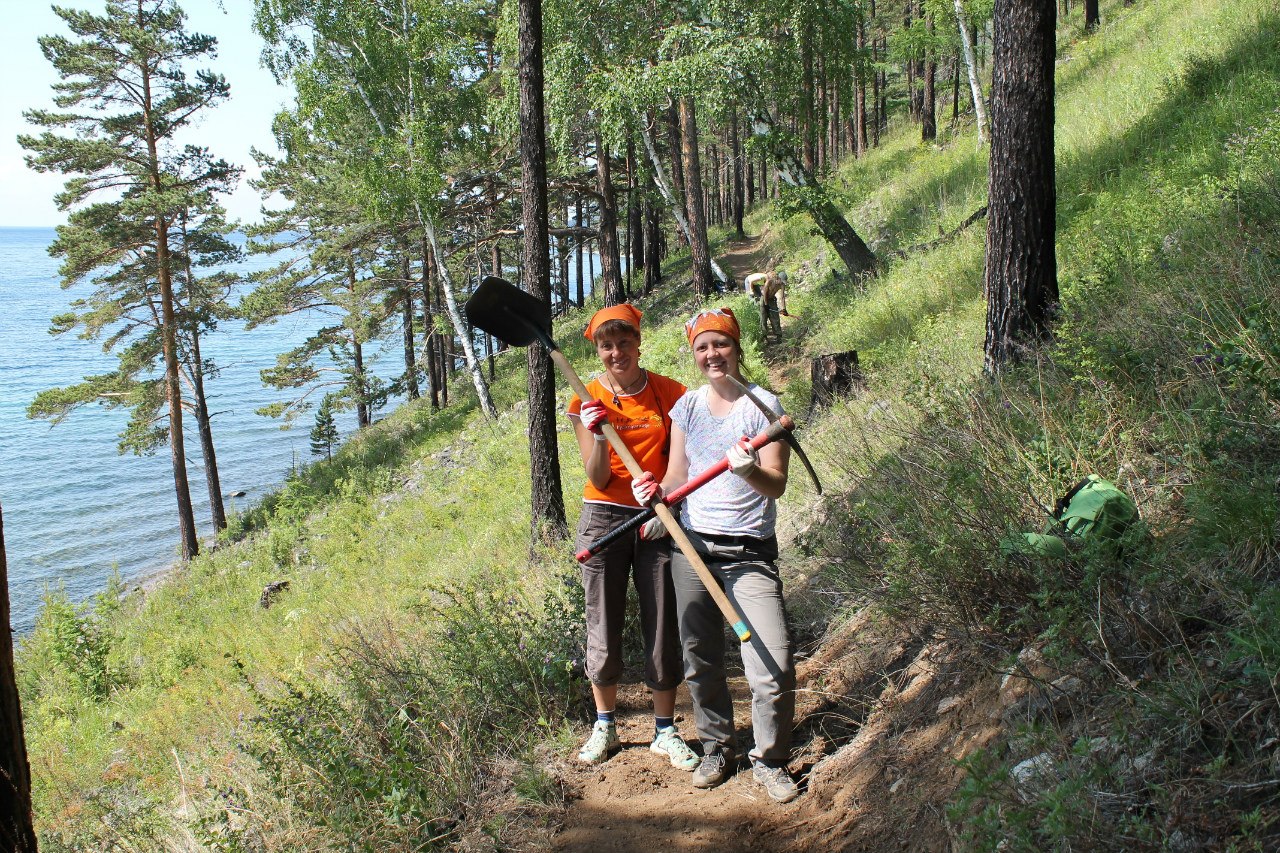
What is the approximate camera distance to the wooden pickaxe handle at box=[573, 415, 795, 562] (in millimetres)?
3344

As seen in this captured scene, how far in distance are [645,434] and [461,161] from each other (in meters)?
20.6

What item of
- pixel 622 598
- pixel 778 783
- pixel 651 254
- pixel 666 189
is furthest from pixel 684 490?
pixel 651 254

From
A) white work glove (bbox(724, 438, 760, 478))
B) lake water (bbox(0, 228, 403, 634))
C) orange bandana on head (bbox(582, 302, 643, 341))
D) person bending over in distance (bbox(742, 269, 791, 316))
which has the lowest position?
lake water (bbox(0, 228, 403, 634))

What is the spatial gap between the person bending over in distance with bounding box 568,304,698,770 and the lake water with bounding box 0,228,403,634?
1204 centimetres

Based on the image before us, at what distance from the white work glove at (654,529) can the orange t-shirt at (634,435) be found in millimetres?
174

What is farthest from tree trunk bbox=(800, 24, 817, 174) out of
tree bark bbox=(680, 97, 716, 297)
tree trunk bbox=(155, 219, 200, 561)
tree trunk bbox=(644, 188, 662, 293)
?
tree trunk bbox=(155, 219, 200, 561)

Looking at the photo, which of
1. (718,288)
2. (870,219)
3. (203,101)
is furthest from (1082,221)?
(203,101)

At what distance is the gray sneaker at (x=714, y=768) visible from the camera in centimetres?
382

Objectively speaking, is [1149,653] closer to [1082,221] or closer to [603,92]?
[1082,221]

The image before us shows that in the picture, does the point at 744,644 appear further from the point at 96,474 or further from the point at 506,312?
the point at 96,474

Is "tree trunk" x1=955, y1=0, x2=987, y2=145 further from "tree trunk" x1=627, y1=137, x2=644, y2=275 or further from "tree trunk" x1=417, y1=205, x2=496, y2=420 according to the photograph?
"tree trunk" x1=417, y1=205, x2=496, y2=420

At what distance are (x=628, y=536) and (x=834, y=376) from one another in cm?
489

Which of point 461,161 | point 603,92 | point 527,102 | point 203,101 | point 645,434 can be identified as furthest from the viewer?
point 461,161

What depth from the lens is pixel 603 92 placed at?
16.8 m
